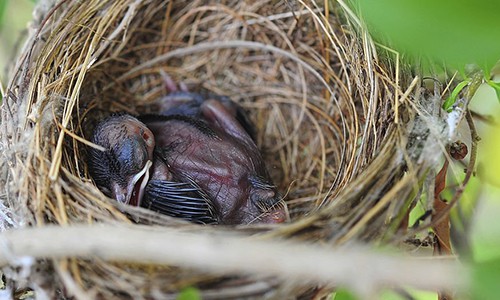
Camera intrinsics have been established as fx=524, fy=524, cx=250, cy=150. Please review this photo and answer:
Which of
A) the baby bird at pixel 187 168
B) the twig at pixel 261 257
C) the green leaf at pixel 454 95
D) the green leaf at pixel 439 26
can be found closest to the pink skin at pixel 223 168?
the baby bird at pixel 187 168

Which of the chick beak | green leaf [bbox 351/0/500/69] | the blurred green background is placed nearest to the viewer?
green leaf [bbox 351/0/500/69]

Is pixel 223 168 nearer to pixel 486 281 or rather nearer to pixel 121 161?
pixel 121 161

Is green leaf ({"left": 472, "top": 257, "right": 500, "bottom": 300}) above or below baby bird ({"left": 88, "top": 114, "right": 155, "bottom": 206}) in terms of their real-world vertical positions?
above

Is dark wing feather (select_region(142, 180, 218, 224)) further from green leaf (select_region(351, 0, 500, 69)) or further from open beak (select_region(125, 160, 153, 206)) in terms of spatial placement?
green leaf (select_region(351, 0, 500, 69))

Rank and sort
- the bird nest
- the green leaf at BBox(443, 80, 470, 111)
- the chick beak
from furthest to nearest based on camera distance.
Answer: the chick beak → the green leaf at BBox(443, 80, 470, 111) → the bird nest

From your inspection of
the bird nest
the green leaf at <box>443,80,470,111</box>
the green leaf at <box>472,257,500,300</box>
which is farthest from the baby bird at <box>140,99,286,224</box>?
the green leaf at <box>472,257,500,300</box>

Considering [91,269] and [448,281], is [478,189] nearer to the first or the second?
[448,281]

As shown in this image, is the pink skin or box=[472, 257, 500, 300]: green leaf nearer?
box=[472, 257, 500, 300]: green leaf

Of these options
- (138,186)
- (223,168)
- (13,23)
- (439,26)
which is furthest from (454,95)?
(13,23)
